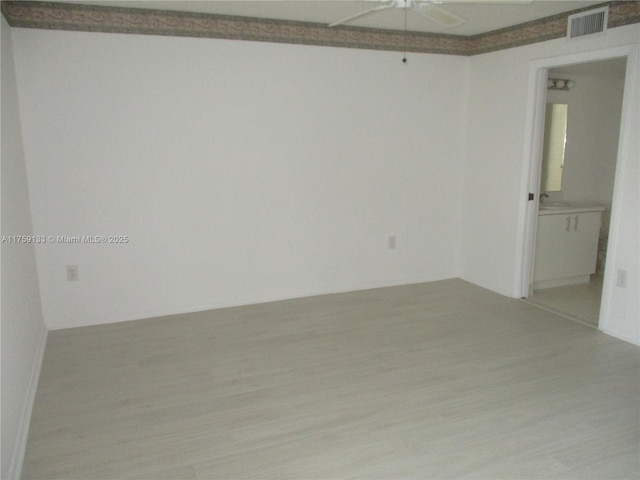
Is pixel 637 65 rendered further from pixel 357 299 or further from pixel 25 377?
pixel 25 377

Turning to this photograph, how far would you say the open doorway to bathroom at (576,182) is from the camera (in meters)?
4.86

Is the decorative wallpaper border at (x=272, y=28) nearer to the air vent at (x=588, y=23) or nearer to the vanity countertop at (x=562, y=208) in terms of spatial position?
the air vent at (x=588, y=23)

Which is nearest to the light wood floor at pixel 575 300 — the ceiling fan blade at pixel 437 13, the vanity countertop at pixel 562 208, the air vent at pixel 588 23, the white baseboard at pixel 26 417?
the vanity countertop at pixel 562 208

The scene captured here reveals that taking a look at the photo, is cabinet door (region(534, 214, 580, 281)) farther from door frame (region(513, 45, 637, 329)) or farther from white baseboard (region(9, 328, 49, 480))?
white baseboard (region(9, 328, 49, 480))

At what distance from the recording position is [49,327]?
3.93 m

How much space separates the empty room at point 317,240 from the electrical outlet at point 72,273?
0.01 m

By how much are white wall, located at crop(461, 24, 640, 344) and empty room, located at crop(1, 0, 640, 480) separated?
0.8 inches

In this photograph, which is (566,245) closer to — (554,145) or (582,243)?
(582,243)

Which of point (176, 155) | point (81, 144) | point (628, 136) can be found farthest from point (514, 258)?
point (81, 144)

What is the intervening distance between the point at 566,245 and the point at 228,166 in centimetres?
341

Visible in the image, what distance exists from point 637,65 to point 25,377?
442 centimetres

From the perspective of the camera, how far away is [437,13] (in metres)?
2.83

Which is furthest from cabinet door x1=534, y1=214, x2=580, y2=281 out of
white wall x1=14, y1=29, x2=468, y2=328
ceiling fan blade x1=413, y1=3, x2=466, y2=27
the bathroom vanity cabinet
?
ceiling fan blade x1=413, y1=3, x2=466, y2=27

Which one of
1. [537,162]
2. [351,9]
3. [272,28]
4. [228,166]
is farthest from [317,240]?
[537,162]
